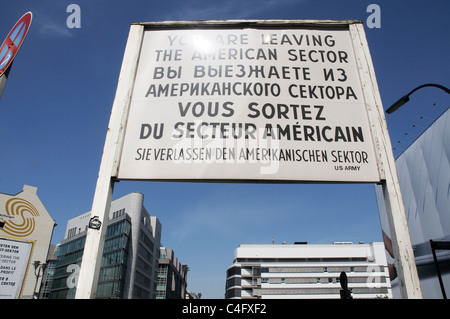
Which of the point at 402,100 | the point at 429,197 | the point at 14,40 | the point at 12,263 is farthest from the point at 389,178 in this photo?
the point at 429,197

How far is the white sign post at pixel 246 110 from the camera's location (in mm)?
2682

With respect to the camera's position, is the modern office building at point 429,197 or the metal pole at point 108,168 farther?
the modern office building at point 429,197

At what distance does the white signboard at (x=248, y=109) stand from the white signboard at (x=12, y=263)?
9.82 m

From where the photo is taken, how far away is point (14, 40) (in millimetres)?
3734

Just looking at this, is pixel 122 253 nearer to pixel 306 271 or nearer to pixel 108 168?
pixel 108 168

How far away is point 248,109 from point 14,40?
3.09 m

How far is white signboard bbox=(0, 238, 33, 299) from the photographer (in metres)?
9.66

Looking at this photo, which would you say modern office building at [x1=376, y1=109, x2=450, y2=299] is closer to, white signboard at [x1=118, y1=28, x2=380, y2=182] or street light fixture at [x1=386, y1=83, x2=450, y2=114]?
street light fixture at [x1=386, y1=83, x2=450, y2=114]

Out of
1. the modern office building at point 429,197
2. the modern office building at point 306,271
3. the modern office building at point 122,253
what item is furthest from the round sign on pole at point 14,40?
the modern office building at point 306,271

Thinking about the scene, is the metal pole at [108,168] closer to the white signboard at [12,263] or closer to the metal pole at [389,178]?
the metal pole at [389,178]

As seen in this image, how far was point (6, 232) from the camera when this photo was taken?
4512 centimetres
